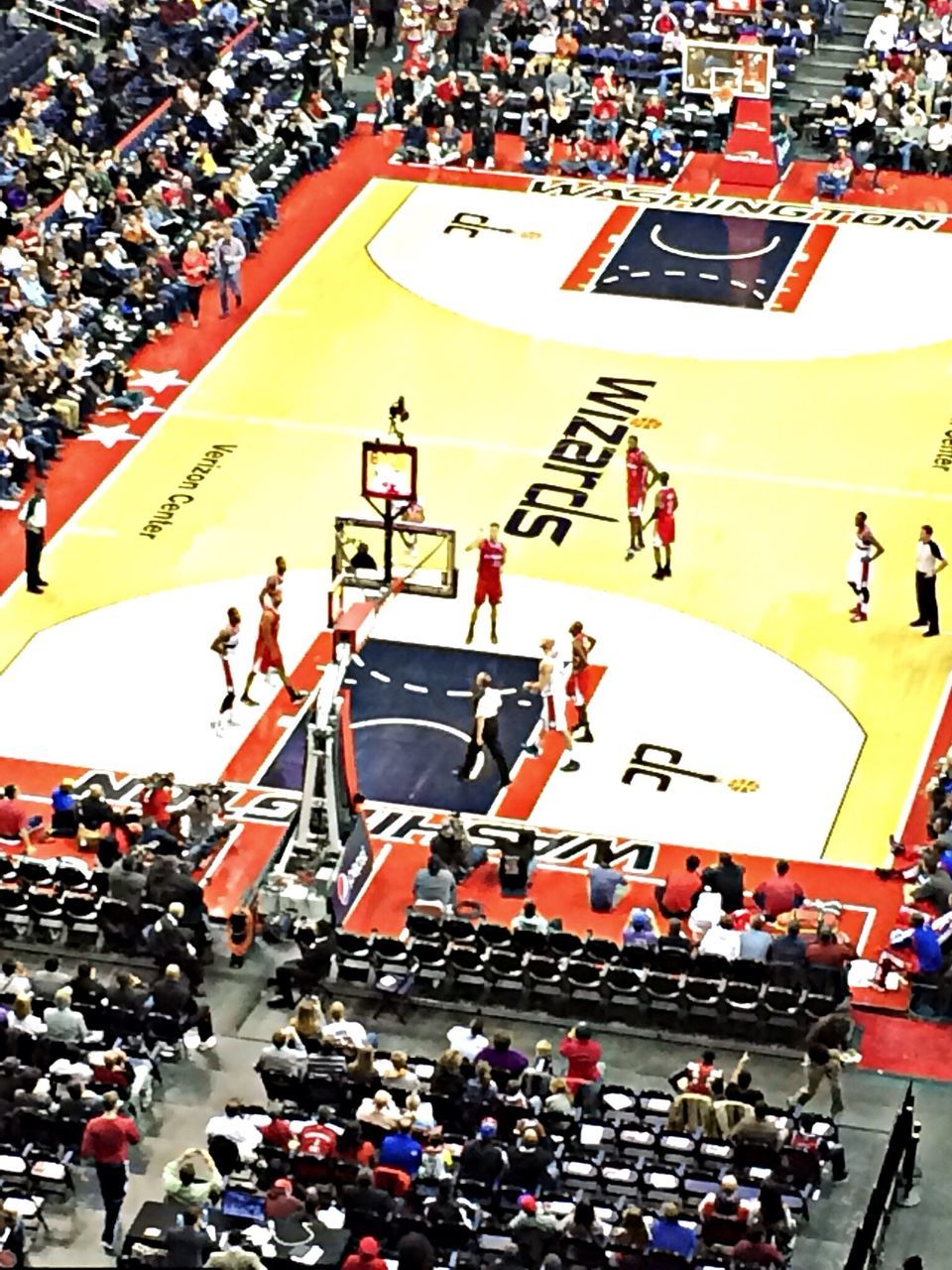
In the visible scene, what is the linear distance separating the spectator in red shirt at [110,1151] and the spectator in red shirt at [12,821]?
851 cm

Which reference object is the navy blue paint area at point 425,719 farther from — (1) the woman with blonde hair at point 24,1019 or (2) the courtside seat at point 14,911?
(1) the woman with blonde hair at point 24,1019

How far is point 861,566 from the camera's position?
45.3 metres

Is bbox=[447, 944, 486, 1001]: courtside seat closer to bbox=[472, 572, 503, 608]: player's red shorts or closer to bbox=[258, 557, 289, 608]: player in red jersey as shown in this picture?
bbox=[258, 557, 289, 608]: player in red jersey

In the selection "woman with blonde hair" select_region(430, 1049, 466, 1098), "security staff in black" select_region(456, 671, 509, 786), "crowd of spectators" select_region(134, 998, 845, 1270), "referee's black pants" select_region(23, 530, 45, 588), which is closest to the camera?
"crowd of spectators" select_region(134, 998, 845, 1270)

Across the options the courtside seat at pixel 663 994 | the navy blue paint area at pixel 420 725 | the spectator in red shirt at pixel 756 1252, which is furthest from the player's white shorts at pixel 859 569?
the spectator in red shirt at pixel 756 1252

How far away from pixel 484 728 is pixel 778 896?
5.18m

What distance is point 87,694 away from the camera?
44.4m

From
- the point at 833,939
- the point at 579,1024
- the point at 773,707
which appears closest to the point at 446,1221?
the point at 579,1024

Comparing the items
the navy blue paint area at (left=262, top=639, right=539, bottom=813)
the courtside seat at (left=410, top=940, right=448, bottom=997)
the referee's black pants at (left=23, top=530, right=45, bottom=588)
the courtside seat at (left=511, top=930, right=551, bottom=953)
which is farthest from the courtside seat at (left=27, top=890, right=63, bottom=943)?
the referee's black pants at (left=23, top=530, right=45, bottom=588)

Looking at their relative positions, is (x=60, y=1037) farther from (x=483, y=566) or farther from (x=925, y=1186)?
(x=483, y=566)

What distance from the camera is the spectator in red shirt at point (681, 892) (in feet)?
127

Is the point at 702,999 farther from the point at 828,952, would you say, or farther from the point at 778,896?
the point at 778,896

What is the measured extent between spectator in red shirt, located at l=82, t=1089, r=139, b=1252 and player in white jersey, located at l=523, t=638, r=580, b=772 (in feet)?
38.2

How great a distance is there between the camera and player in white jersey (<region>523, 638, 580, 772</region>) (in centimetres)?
4225
